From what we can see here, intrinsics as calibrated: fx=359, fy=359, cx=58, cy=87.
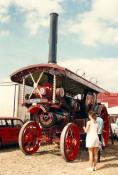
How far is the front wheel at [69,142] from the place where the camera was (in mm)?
11531

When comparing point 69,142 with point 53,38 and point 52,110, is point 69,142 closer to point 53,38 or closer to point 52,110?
point 52,110

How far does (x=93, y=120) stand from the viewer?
10305 millimetres

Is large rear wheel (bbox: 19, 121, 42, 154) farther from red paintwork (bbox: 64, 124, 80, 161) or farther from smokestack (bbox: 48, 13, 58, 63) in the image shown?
smokestack (bbox: 48, 13, 58, 63)

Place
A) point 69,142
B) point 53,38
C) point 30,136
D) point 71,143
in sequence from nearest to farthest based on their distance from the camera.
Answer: point 69,142
point 71,143
point 30,136
point 53,38

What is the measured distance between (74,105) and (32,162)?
12.0ft

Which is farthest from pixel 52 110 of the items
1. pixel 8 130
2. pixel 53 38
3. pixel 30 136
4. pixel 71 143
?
pixel 53 38

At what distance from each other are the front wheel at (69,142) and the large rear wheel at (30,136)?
1751 mm

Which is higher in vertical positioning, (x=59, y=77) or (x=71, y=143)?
(x=59, y=77)

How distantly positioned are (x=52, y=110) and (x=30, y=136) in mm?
1345

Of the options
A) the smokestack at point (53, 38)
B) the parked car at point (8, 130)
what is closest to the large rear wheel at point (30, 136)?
the parked car at point (8, 130)

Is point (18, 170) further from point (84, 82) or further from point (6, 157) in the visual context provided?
point (84, 82)

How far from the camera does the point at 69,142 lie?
12.0 m

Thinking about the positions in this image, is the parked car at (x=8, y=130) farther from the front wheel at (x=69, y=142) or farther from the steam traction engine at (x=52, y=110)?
the front wheel at (x=69, y=142)

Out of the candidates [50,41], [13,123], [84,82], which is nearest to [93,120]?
Result: [84,82]
